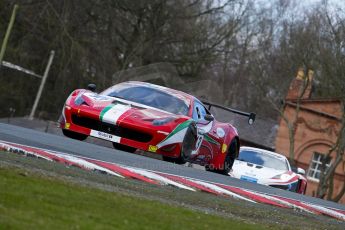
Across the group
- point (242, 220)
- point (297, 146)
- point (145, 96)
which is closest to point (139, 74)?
point (145, 96)

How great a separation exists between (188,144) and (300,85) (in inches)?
1515

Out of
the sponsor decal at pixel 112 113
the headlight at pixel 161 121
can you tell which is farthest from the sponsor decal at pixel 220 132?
the sponsor decal at pixel 112 113

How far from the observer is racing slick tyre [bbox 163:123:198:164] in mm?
14602

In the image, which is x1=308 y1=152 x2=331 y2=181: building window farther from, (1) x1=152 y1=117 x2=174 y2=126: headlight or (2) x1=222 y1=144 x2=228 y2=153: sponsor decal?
(1) x1=152 y1=117 x2=174 y2=126: headlight

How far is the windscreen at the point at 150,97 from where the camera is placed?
1534cm

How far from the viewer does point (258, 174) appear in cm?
2086

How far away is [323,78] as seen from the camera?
43250 mm

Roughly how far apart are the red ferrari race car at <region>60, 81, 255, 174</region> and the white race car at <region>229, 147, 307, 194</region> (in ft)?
15.1

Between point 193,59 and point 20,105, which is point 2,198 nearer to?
point 20,105

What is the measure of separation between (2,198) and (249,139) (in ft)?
183

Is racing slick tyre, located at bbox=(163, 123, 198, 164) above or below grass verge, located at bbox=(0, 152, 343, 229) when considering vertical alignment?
above

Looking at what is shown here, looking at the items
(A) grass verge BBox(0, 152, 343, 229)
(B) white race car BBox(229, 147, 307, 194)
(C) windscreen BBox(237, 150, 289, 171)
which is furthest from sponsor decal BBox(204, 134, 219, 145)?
(C) windscreen BBox(237, 150, 289, 171)

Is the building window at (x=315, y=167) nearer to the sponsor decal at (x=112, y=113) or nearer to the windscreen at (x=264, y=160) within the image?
the windscreen at (x=264, y=160)

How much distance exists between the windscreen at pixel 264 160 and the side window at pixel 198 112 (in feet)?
20.9
